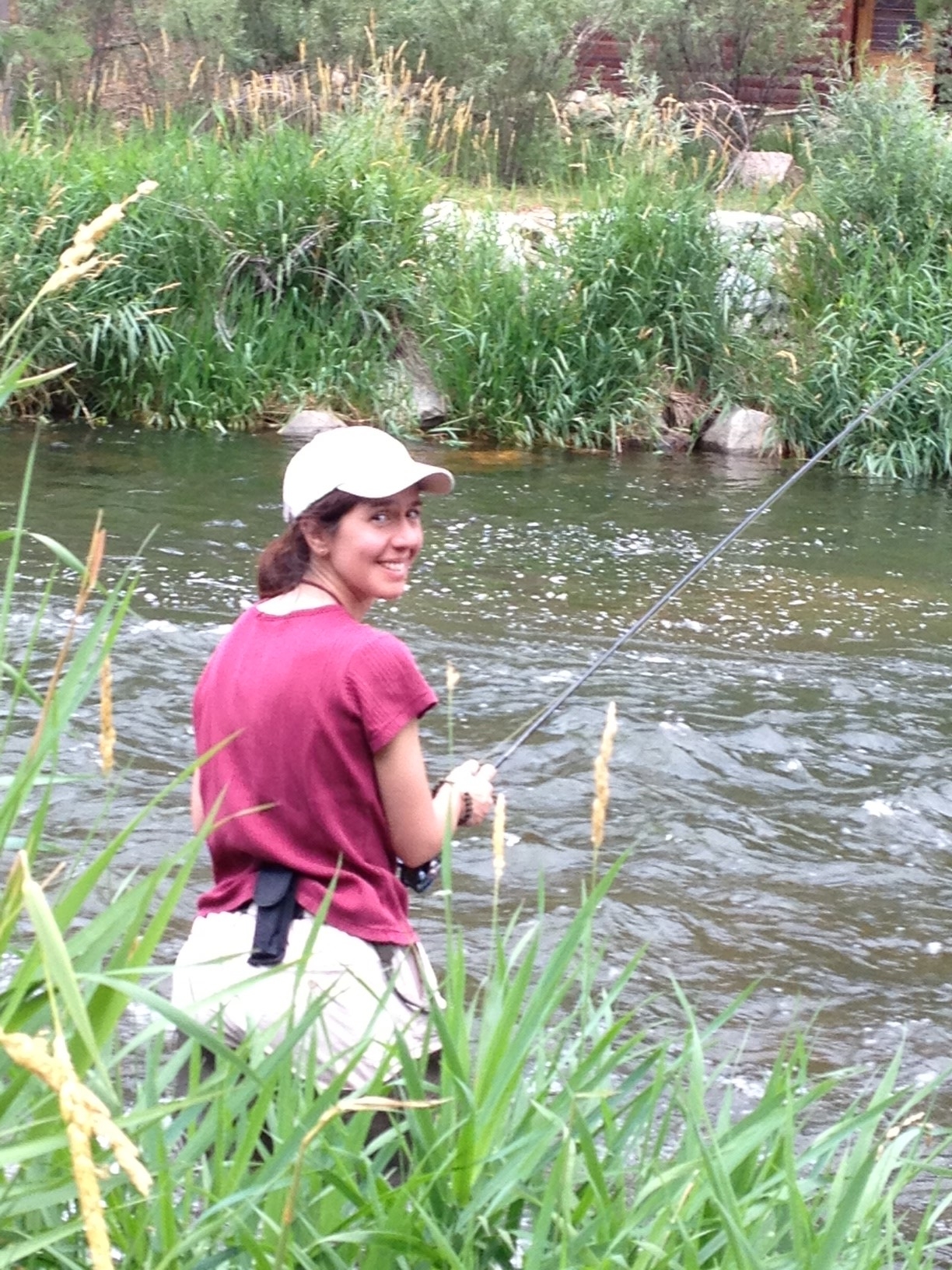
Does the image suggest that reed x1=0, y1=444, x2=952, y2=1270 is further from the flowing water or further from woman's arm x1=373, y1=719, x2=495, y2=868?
the flowing water

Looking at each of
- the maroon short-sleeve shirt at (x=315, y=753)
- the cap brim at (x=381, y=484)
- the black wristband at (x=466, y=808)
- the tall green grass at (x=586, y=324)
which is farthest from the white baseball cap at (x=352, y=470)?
the tall green grass at (x=586, y=324)

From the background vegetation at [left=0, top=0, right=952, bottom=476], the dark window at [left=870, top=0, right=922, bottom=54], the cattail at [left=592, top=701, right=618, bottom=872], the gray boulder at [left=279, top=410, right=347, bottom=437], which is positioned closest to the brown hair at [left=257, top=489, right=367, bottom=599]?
the cattail at [left=592, top=701, right=618, bottom=872]

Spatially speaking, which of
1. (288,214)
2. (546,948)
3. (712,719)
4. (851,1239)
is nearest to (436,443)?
(288,214)

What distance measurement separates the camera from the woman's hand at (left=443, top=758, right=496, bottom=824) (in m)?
2.64

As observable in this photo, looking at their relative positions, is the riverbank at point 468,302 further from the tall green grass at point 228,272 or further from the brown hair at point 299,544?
the brown hair at point 299,544

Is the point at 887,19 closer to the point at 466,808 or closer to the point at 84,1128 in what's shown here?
the point at 466,808

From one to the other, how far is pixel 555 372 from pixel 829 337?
187 centimetres

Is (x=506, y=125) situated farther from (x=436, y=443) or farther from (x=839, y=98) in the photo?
(x=436, y=443)

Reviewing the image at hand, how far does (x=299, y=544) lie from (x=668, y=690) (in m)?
4.19

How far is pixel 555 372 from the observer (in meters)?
11.8

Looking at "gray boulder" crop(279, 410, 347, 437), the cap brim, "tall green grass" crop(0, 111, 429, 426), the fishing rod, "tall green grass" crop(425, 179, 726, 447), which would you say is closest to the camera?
the cap brim

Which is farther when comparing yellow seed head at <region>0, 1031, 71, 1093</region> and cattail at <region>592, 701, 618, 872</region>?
cattail at <region>592, 701, 618, 872</region>

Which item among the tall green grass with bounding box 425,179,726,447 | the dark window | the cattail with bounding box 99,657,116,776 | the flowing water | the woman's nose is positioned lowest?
the flowing water

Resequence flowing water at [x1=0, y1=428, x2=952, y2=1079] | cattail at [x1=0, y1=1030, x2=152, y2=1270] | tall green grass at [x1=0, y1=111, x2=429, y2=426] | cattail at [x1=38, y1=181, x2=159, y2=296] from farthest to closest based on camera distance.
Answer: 1. tall green grass at [x1=0, y1=111, x2=429, y2=426]
2. flowing water at [x1=0, y1=428, x2=952, y2=1079]
3. cattail at [x1=38, y1=181, x2=159, y2=296]
4. cattail at [x1=0, y1=1030, x2=152, y2=1270]
